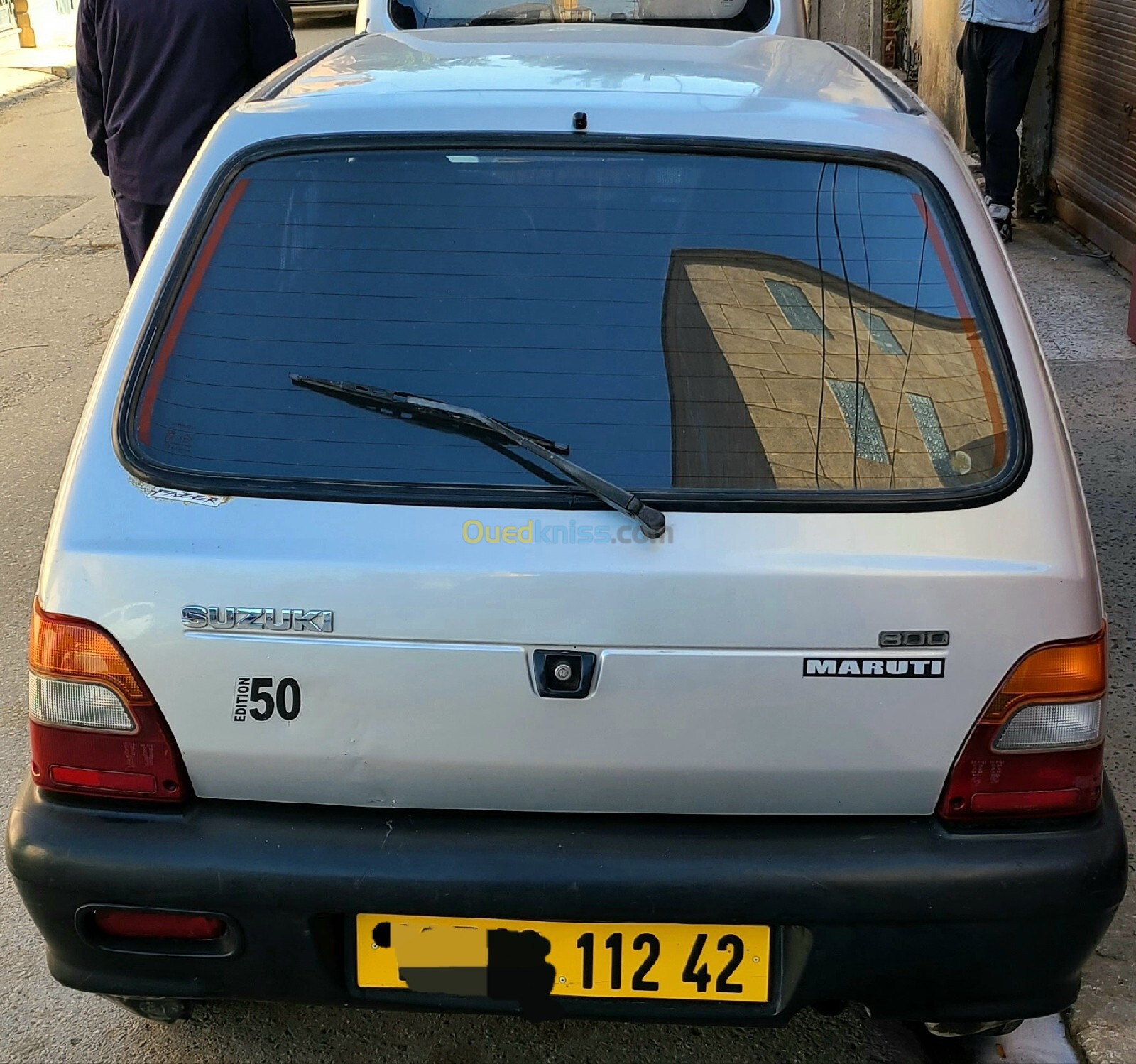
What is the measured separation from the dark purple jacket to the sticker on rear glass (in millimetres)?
3551

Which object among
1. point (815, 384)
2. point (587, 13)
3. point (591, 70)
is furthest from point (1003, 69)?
point (815, 384)

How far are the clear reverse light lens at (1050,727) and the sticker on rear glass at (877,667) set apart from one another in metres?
0.16

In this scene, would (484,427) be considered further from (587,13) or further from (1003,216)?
(1003,216)

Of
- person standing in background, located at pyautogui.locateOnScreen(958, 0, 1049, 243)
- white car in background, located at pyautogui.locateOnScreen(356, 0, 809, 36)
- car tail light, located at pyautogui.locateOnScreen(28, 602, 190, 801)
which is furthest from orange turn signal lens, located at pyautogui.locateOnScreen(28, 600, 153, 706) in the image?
person standing in background, located at pyautogui.locateOnScreen(958, 0, 1049, 243)

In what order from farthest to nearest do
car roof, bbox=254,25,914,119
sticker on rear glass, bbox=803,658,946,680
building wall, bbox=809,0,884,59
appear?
building wall, bbox=809,0,884,59
car roof, bbox=254,25,914,119
sticker on rear glass, bbox=803,658,946,680

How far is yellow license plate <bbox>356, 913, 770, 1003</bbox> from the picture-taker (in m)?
1.94

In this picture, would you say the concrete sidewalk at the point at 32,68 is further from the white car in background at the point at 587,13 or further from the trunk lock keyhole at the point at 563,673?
the trunk lock keyhole at the point at 563,673

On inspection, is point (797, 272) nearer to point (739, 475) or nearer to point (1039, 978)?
point (739, 475)

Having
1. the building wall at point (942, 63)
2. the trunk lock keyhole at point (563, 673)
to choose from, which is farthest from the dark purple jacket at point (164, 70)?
the building wall at point (942, 63)

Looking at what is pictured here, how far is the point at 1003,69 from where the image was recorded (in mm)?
7547

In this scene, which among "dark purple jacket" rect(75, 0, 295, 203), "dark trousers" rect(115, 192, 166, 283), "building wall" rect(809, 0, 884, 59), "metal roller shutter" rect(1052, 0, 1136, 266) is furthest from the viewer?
"building wall" rect(809, 0, 884, 59)

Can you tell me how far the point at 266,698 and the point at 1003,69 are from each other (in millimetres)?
6925

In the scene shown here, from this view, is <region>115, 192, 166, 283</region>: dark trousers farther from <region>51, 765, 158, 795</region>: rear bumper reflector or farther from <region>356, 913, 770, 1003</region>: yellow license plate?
<region>356, 913, 770, 1003</region>: yellow license plate

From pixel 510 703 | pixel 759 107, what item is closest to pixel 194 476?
pixel 510 703
